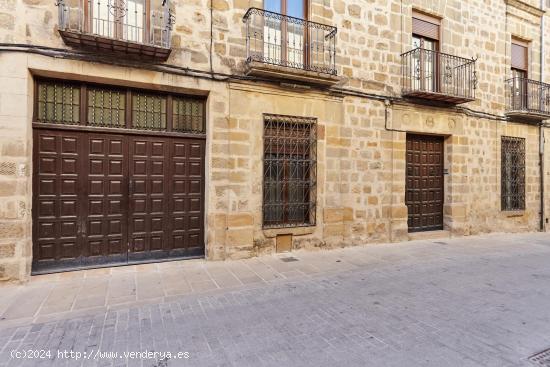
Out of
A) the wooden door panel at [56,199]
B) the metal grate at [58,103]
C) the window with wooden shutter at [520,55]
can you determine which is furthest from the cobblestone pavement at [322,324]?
the window with wooden shutter at [520,55]

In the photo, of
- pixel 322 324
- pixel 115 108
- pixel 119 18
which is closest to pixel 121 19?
pixel 119 18

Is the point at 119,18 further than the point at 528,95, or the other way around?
the point at 528,95

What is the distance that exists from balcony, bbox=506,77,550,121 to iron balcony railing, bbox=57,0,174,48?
9246 mm

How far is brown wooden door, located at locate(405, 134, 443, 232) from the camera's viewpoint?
8.08m

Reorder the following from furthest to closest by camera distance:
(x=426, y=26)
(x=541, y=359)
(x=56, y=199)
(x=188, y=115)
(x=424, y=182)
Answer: (x=424, y=182), (x=426, y=26), (x=188, y=115), (x=56, y=199), (x=541, y=359)

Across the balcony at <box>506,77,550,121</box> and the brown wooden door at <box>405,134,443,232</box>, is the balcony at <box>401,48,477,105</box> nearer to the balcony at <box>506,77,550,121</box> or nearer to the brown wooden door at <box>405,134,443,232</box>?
the brown wooden door at <box>405,134,443,232</box>

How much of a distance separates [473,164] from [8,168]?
989 centimetres

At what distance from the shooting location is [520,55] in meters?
9.95

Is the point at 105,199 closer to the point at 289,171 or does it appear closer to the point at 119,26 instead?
the point at 119,26

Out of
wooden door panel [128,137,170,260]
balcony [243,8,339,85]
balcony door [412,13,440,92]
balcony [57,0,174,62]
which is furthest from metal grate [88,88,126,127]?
balcony door [412,13,440,92]

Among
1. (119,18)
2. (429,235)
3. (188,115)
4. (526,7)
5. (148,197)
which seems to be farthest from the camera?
(526,7)

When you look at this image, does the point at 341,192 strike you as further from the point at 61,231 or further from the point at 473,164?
the point at 61,231

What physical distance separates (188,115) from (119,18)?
1769 mm

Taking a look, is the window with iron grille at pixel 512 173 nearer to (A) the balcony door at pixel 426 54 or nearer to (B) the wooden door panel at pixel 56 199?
(A) the balcony door at pixel 426 54
